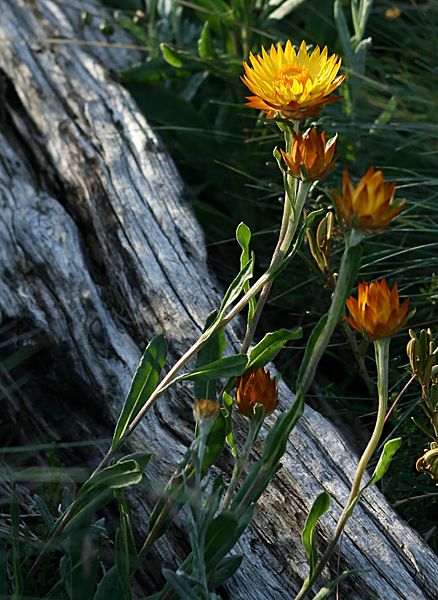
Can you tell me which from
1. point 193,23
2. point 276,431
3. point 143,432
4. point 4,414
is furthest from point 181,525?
point 193,23

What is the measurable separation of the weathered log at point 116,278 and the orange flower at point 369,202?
50cm

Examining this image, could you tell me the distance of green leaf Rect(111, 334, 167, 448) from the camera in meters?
1.36

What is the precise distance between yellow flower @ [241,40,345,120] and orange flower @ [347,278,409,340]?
27 cm

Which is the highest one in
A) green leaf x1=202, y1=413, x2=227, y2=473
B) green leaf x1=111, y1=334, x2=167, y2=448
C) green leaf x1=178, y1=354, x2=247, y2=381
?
green leaf x1=111, y1=334, x2=167, y2=448

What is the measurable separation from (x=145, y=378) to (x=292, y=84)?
49 centimetres

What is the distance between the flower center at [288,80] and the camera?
48.1 inches

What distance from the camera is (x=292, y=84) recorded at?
1.25 metres

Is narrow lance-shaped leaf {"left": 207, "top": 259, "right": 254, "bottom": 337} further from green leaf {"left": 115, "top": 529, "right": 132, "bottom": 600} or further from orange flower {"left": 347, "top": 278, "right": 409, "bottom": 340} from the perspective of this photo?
green leaf {"left": 115, "top": 529, "right": 132, "bottom": 600}

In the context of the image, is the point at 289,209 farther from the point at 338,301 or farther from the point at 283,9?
the point at 283,9

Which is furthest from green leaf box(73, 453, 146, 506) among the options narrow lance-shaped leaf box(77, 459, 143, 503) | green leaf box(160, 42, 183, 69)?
green leaf box(160, 42, 183, 69)

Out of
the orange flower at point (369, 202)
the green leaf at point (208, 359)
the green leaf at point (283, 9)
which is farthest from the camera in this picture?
the green leaf at point (283, 9)

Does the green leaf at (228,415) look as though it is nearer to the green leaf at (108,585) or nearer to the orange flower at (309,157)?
the green leaf at (108,585)

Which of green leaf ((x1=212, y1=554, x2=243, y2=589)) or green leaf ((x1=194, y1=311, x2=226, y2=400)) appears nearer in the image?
green leaf ((x1=212, y1=554, x2=243, y2=589))

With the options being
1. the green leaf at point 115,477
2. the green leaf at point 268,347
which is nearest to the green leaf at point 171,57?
the green leaf at point 268,347
